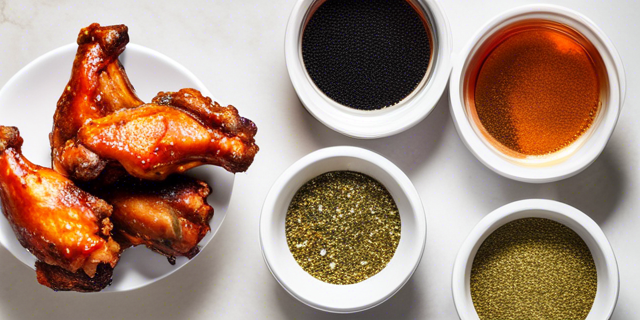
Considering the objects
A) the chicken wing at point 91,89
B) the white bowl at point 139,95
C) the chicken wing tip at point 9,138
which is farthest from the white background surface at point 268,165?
the chicken wing tip at point 9,138

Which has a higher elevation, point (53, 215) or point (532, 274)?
point (53, 215)

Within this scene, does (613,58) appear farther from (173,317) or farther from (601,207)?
(173,317)

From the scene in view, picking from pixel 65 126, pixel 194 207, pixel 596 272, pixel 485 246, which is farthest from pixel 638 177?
pixel 65 126

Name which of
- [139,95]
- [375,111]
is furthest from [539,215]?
[139,95]

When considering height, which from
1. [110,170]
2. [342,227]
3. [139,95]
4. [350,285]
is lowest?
[350,285]

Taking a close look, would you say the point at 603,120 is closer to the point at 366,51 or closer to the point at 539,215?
the point at 539,215

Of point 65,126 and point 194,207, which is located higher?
point 65,126

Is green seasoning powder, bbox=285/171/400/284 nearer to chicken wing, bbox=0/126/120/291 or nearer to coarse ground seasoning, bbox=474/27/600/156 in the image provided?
coarse ground seasoning, bbox=474/27/600/156
